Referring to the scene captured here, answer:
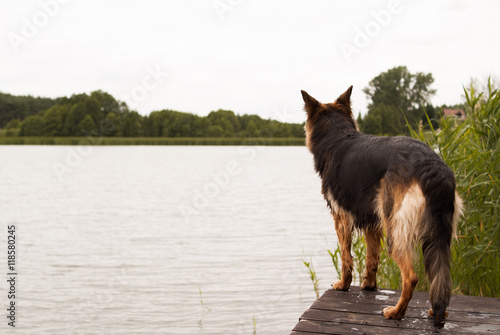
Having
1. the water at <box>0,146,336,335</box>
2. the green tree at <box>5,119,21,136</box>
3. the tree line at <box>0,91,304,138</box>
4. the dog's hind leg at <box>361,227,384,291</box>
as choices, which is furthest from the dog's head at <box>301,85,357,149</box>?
the green tree at <box>5,119,21,136</box>

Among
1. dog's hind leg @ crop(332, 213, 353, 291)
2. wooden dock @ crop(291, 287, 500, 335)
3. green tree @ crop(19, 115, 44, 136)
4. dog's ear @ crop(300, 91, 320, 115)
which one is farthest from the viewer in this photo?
green tree @ crop(19, 115, 44, 136)

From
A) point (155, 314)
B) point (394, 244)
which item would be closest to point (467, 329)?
point (394, 244)

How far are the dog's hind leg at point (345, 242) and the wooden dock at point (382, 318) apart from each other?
0.11m

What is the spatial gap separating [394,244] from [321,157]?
1183 millimetres

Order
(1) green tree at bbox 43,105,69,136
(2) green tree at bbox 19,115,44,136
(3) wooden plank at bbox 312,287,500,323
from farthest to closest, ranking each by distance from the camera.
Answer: (2) green tree at bbox 19,115,44,136, (1) green tree at bbox 43,105,69,136, (3) wooden plank at bbox 312,287,500,323

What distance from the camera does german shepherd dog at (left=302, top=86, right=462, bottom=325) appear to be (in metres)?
3.11

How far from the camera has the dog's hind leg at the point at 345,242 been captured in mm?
4127

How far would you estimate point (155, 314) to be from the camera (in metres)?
7.92

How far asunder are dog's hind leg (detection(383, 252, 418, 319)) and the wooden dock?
57 mm

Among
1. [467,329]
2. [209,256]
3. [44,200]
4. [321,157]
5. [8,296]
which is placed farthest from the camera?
[44,200]

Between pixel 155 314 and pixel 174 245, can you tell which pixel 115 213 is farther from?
pixel 155 314

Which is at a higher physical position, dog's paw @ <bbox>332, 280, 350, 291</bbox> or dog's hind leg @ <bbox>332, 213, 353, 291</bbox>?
dog's hind leg @ <bbox>332, 213, 353, 291</bbox>

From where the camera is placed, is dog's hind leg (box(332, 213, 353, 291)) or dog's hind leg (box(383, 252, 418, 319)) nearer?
dog's hind leg (box(383, 252, 418, 319))

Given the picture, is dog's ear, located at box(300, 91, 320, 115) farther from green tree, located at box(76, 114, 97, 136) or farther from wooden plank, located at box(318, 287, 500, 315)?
green tree, located at box(76, 114, 97, 136)
